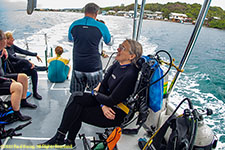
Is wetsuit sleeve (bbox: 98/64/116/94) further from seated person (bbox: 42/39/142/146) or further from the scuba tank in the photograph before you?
the scuba tank

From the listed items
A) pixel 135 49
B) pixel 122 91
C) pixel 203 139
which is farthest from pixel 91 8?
pixel 203 139

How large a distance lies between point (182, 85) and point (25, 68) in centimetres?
459

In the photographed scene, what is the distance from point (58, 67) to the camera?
2639 mm

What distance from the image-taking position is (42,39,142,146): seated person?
1.34m

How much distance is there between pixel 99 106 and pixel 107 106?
0.10 meters

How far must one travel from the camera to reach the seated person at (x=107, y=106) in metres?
1.34

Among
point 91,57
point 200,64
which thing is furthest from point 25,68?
point 200,64

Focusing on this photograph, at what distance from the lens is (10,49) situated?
7.29ft

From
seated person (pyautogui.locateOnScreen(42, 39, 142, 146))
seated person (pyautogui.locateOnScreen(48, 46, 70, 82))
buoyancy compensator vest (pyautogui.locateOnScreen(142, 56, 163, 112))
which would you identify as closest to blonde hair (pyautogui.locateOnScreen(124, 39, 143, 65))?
seated person (pyautogui.locateOnScreen(42, 39, 142, 146))

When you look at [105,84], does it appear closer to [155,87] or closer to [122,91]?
[122,91]

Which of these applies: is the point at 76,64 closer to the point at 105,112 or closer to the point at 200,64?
the point at 105,112

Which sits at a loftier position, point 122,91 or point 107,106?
point 122,91

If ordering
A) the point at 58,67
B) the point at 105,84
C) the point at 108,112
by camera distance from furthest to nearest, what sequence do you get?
the point at 58,67
the point at 105,84
the point at 108,112

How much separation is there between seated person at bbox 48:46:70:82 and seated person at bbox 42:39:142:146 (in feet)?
4.25
